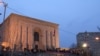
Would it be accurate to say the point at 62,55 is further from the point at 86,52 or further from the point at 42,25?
the point at 42,25

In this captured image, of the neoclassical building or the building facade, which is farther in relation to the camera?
the building facade

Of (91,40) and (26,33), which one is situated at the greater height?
(91,40)

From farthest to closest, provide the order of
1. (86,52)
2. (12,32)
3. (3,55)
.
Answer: (12,32) < (86,52) < (3,55)

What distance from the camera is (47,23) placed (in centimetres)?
5484

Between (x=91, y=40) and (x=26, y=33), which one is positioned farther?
(x=91, y=40)

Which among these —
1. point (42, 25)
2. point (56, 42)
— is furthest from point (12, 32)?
point (56, 42)

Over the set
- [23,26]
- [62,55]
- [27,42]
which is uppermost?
[23,26]

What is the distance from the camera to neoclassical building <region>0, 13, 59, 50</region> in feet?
156

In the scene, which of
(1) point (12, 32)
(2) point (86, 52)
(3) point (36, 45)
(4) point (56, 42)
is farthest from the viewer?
(4) point (56, 42)

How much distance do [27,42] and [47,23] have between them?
807 centimetres

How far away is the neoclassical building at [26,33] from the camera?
1869 inches

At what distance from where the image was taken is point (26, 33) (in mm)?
50000

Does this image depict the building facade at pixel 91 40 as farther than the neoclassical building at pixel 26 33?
Yes

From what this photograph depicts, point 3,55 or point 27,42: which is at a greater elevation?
point 27,42
